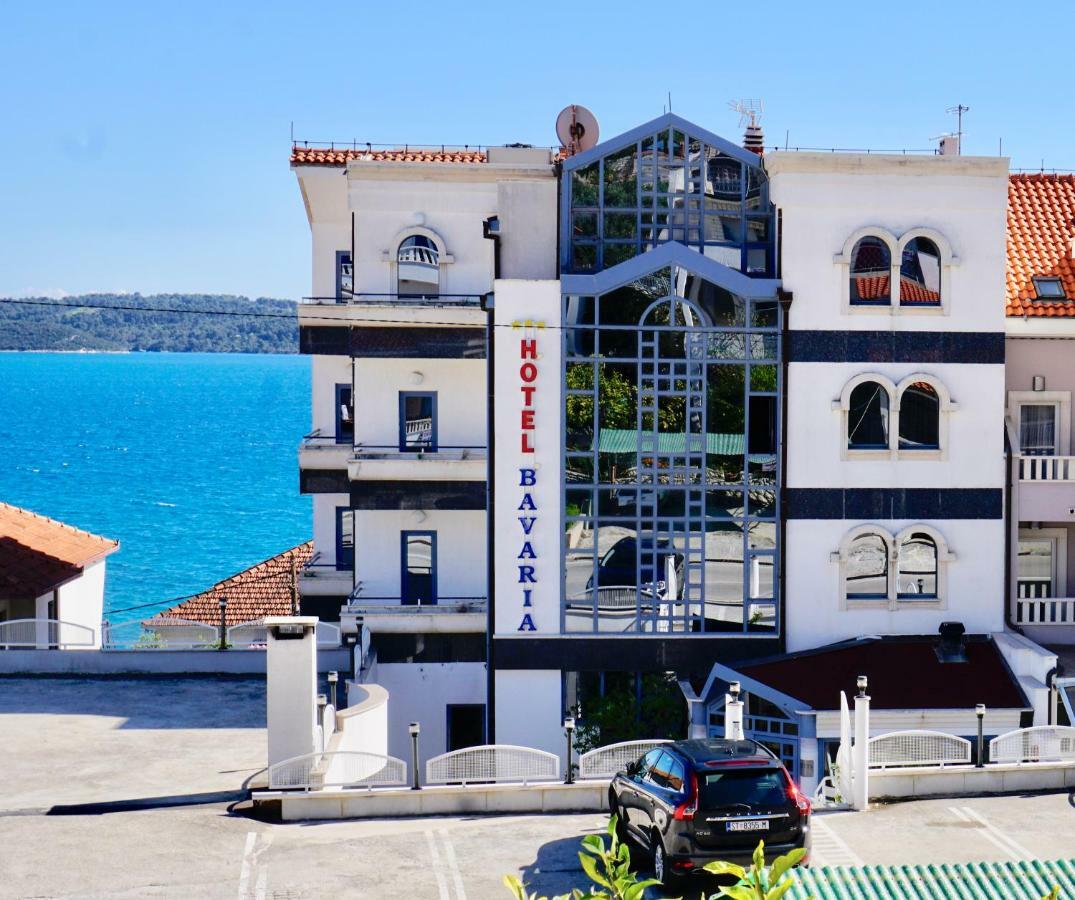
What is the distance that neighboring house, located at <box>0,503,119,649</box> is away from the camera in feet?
116

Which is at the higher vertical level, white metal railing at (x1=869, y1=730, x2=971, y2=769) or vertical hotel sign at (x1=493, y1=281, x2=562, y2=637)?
vertical hotel sign at (x1=493, y1=281, x2=562, y2=637)

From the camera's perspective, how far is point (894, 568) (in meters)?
33.3

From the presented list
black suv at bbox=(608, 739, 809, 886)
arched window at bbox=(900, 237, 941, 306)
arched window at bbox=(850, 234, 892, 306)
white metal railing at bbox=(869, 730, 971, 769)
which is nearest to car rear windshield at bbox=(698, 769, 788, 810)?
black suv at bbox=(608, 739, 809, 886)

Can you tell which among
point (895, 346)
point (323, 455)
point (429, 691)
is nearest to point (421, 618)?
point (429, 691)

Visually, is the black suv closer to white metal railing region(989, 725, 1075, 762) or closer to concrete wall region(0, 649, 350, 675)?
white metal railing region(989, 725, 1075, 762)

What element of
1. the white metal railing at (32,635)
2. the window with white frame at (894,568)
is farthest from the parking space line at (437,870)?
the white metal railing at (32,635)

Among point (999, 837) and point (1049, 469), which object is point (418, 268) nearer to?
point (1049, 469)

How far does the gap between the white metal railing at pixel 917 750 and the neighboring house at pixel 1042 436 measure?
949 cm

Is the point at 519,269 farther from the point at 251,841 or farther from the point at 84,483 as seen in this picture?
the point at 84,483

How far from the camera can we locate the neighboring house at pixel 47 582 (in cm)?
3528

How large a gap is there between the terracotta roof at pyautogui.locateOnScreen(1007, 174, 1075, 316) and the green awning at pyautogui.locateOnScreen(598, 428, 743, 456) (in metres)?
6.66

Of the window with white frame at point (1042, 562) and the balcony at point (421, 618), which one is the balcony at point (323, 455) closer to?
the balcony at point (421, 618)

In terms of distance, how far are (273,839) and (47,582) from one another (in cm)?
1840

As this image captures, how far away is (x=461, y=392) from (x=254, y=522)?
115967 millimetres
